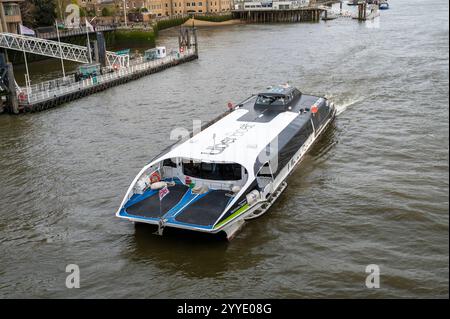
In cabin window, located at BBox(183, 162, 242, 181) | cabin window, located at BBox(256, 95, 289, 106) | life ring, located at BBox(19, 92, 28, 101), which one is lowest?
cabin window, located at BBox(183, 162, 242, 181)

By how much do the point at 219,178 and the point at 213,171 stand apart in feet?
1.44

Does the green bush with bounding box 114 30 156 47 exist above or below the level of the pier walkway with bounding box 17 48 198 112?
above

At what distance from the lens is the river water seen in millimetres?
16297

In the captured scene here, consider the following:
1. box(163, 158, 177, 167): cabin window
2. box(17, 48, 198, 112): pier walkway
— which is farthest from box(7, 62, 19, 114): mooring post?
box(163, 158, 177, 167): cabin window

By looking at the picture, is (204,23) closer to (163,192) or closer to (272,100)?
(272,100)

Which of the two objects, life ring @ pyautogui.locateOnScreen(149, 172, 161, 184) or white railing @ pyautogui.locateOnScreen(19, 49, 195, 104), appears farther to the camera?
white railing @ pyautogui.locateOnScreen(19, 49, 195, 104)

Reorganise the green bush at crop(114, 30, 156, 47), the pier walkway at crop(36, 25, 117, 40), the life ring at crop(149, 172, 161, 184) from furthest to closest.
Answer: the green bush at crop(114, 30, 156, 47) → the pier walkway at crop(36, 25, 117, 40) → the life ring at crop(149, 172, 161, 184)

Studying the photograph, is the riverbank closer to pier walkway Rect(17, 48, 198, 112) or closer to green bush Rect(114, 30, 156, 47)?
green bush Rect(114, 30, 156, 47)

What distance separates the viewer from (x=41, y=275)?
17094 millimetres

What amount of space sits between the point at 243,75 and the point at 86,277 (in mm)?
38960

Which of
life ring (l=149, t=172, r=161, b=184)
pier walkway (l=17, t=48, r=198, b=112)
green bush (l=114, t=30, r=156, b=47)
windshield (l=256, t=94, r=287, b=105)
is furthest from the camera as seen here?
green bush (l=114, t=30, r=156, b=47)

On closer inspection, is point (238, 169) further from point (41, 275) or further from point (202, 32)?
point (202, 32)

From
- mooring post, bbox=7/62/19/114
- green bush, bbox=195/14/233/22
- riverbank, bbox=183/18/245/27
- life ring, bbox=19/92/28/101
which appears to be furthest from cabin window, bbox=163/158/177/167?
green bush, bbox=195/14/233/22
